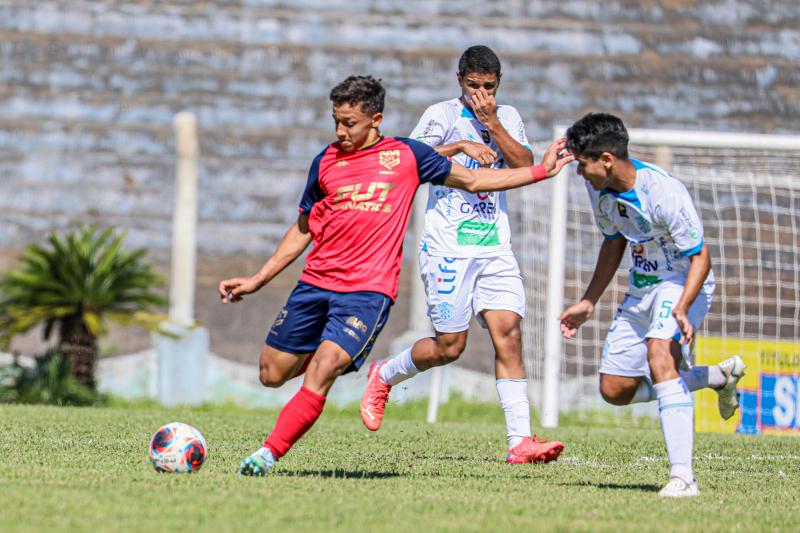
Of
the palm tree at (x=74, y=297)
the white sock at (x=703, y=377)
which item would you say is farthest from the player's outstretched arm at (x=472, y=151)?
the palm tree at (x=74, y=297)

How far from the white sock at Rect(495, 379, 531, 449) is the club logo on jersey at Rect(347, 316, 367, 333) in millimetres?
1548

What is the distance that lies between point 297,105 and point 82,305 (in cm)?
466

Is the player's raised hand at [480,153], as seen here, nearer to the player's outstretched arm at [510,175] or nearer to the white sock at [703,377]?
the player's outstretched arm at [510,175]

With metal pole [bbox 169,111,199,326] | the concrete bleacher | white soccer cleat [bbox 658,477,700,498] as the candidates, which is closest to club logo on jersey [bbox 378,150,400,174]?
white soccer cleat [bbox 658,477,700,498]

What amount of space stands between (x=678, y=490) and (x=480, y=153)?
6.82ft

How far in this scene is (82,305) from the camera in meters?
12.5

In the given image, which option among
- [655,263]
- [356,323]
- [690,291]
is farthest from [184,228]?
[690,291]

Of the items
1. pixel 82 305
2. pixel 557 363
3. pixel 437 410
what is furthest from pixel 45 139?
pixel 557 363

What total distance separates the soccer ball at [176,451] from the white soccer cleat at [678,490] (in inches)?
83.6

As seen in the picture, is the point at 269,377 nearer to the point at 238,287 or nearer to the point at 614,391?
the point at 238,287

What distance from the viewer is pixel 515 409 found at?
7.38 meters

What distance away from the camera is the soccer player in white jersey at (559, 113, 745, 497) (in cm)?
589

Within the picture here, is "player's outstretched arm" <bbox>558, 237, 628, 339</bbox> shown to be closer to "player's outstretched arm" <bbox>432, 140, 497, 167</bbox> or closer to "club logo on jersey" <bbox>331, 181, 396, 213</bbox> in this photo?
"player's outstretched arm" <bbox>432, 140, 497, 167</bbox>

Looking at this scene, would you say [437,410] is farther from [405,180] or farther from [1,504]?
[1,504]
